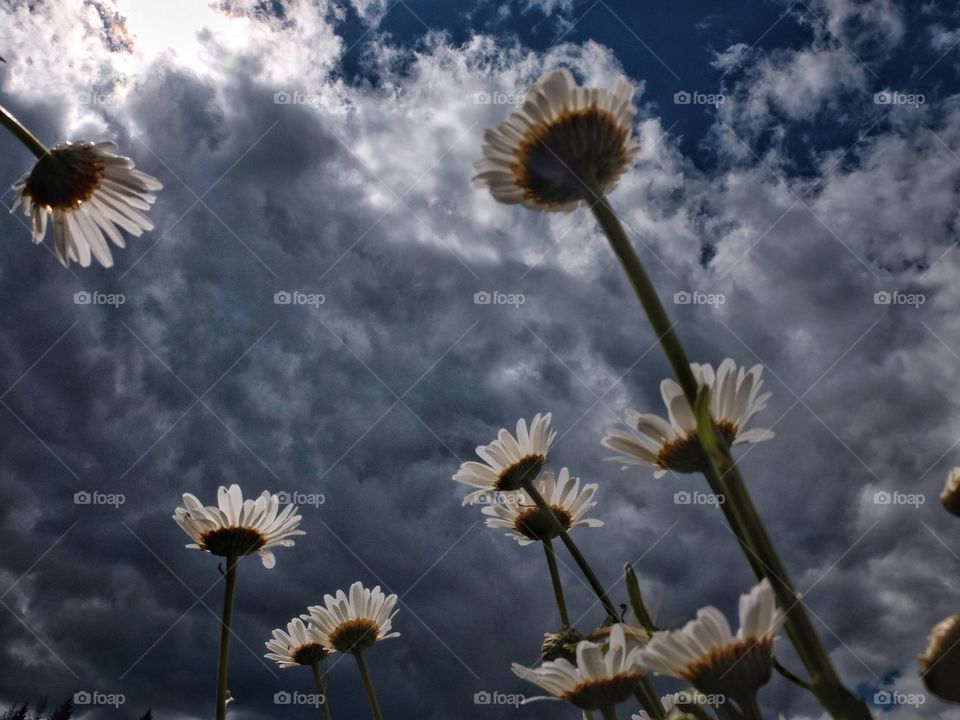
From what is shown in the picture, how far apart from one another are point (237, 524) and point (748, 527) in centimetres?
246

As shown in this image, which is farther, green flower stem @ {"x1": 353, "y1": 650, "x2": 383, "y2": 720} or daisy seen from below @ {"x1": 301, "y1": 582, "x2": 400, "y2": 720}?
daisy seen from below @ {"x1": 301, "y1": 582, "x2": 400, "y2": 720}

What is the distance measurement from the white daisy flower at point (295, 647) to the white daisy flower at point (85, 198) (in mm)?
1665

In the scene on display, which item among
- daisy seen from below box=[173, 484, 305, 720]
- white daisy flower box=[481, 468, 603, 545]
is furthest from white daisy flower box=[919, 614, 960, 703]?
daisy seen from below box=[173, 484, 305, 720]

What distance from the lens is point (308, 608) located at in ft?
9.68

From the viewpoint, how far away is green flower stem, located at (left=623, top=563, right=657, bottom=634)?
1317mm

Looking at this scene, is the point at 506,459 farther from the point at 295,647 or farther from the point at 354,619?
the point at 295,647

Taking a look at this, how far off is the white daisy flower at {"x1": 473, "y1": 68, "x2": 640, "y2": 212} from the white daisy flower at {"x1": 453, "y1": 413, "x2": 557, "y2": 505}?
117 centimetres

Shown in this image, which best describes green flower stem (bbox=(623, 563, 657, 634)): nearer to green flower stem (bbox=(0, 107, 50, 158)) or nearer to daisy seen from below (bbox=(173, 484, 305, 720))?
green flower stem (bbox=(0, 107, 50, 158))

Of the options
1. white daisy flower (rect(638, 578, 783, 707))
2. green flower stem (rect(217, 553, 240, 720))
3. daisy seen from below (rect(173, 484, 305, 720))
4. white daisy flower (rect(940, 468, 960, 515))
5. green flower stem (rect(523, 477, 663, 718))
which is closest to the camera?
white daisy flower (rect(638, 578, 783, 707))

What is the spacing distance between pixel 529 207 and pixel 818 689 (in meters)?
0.97
